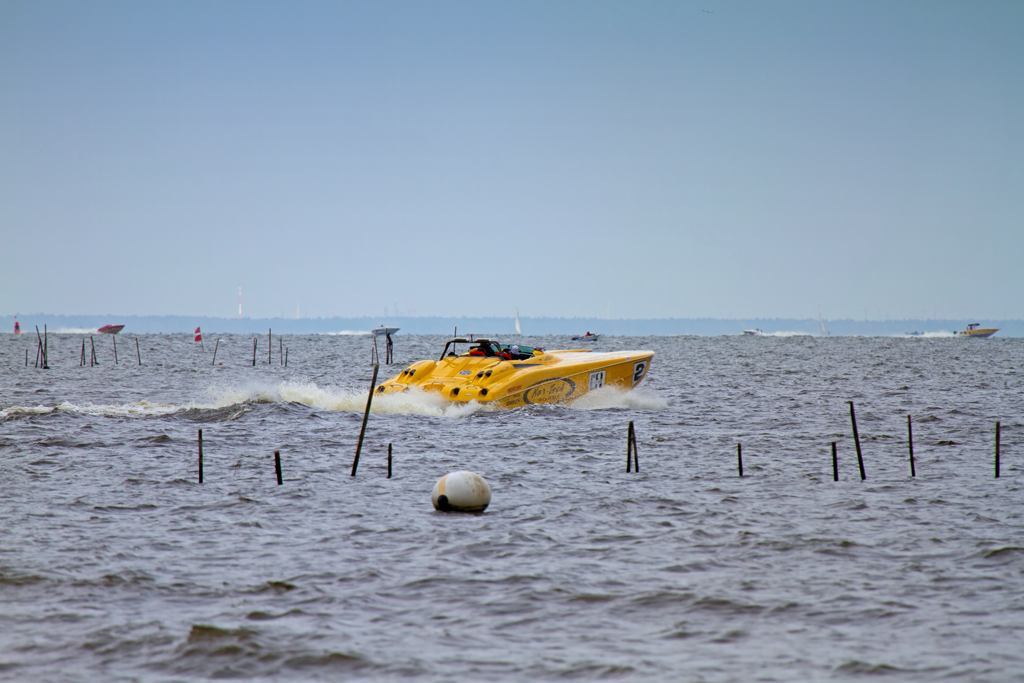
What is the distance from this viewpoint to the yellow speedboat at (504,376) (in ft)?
61.2

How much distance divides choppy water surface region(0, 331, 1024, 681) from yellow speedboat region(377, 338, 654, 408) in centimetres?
228

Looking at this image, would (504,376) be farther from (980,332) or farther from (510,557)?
(980,332)

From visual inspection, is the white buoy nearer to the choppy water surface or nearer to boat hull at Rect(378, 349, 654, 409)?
the choppy water surface

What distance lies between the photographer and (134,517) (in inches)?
370

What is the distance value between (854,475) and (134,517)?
29.7 ft

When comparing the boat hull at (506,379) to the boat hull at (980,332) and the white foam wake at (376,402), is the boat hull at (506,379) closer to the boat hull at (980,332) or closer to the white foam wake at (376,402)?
the white foam wake at (376,402)

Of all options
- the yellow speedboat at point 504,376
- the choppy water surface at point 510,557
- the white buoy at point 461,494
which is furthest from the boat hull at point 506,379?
the white buoy at point 461,494

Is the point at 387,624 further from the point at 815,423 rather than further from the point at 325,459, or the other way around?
the point at 815,423

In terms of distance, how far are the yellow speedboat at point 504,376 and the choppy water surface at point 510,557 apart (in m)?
2.28

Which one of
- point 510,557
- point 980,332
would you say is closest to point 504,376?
point 510,557

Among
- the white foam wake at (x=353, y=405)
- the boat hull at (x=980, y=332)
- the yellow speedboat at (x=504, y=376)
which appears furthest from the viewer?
the boat hull at (x=980, y=332)

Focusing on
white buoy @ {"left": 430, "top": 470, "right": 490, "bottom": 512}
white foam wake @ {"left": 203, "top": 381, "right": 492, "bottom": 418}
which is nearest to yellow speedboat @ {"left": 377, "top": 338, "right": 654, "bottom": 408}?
white foam wake @ {"left": 203, "top": 381, "right": 492, "bottom": 418}

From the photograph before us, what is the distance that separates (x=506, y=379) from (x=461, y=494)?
912cm

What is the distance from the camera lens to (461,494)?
31.6 ft
